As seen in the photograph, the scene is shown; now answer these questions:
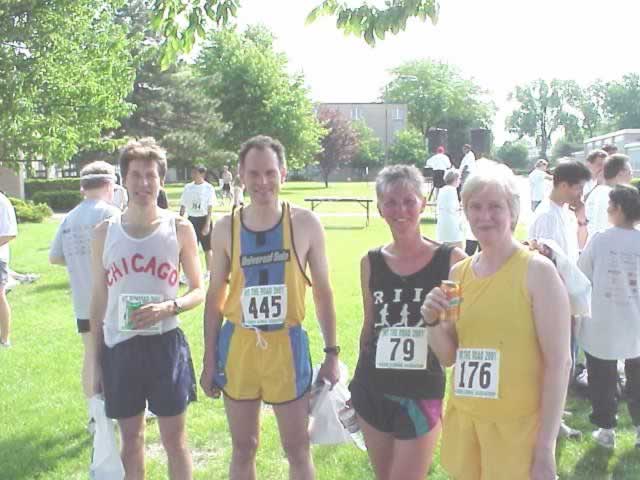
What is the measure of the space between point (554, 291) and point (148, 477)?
3.10 metres

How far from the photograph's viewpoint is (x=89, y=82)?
1878cm

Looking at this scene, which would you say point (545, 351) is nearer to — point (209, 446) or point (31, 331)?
point (209, 446)

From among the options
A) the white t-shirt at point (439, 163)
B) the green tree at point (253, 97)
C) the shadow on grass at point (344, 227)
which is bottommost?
the shadow on grass at point (344, 227)

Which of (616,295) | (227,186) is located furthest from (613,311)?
(227,186)

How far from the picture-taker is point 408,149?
232ft

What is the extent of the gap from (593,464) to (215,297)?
2894 millimetres

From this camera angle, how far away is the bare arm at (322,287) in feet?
11.6

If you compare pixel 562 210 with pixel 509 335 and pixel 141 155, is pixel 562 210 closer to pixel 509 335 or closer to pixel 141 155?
pixel 509 335

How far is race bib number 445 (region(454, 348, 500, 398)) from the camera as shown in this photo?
8.79 feet

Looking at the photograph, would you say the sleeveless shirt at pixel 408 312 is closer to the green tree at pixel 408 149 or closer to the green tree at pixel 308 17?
the green tree at pixel 308 17

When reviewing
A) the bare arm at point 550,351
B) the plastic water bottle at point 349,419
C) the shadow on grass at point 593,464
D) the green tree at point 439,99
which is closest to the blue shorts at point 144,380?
the plastic water bottle at point 349,419

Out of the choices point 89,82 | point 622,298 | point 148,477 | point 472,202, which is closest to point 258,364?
point 472,202

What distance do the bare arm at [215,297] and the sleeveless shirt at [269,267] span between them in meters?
0.06

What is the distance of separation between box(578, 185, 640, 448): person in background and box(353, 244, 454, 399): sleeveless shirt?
2192 mm
